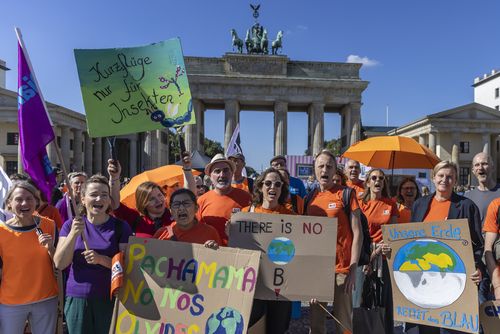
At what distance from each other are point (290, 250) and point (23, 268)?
7.87 ft

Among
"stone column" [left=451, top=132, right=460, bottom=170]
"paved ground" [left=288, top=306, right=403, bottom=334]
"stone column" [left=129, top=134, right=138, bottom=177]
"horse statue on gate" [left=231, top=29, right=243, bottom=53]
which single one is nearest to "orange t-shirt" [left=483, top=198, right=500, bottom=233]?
"paved ground" [left=288, top=306, right=403, bottom=334]

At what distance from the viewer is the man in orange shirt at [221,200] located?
4.78 meters

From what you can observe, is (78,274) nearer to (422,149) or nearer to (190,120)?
(190,120)

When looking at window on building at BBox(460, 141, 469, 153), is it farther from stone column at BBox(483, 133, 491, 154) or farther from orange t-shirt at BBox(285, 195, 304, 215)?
orange t-shirt at BBox(285, 195, 304, 215)

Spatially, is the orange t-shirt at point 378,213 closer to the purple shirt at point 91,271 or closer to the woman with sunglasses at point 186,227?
the woman with sunglasses at point 186,227

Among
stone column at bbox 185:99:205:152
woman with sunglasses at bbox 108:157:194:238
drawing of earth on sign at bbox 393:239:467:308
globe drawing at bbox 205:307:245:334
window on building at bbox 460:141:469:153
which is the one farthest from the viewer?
window on building at bbox 460:141:469:153

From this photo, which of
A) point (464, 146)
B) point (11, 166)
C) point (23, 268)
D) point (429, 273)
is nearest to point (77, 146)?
point (11, 166)

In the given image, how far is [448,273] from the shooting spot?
4.09 metres

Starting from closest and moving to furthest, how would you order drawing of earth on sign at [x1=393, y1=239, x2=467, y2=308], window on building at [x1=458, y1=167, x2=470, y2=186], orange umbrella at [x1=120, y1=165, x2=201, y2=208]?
drawing of earth on sign at [x1=393, y1=239, x2=467, y2=308] → orange umbrella at [x1=120, y1=165, x2=201, y2=208] → window on building at [x1=458, y1=167, x2=470, y2=186]

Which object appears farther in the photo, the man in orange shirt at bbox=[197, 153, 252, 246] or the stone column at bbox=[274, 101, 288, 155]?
the stone column at bbox=[274, 101, 288, 155]

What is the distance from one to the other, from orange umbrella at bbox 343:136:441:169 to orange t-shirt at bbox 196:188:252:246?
3074mm

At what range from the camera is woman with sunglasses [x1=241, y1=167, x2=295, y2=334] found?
4.18 meters

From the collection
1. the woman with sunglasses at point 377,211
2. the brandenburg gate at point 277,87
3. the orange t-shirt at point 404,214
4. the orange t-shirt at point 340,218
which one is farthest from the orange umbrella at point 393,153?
the brandenburg gate at point 277,87

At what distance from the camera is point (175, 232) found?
4031 mm
